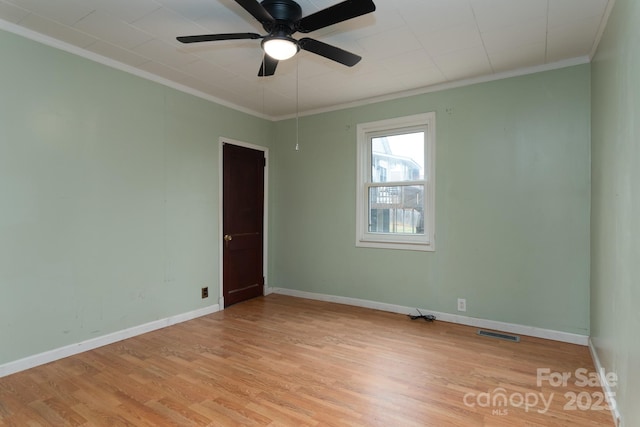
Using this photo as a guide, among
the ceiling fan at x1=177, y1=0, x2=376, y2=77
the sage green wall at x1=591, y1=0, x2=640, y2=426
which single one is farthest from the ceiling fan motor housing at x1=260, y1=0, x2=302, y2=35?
the sage green wall at x1=591, y1=0, x2=640, y2=426

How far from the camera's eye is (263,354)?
9.64ft

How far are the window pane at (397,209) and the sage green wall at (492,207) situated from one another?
0.26 metres

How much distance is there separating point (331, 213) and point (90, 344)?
117 inches

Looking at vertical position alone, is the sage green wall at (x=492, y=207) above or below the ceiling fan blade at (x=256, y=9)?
below

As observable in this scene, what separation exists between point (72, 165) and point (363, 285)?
10.9 ft

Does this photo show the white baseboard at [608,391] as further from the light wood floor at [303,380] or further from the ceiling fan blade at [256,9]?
the ceiling fan blade at [256,9]

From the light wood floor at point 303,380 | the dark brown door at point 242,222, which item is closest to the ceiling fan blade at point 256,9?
the light wood floor at point 303,380

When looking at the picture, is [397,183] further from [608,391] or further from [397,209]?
[608,391]

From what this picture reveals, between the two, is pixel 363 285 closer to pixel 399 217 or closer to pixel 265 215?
pixel 399 217

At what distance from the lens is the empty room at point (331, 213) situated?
2.16 meters

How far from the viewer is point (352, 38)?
9.02 ft

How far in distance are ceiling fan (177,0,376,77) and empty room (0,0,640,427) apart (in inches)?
0.7

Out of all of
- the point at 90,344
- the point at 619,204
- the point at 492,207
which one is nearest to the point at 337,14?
the point at 619,204

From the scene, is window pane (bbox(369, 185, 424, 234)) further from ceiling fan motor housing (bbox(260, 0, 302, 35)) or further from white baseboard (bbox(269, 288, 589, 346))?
ceiling fan motor housing (bbox(260, 0, 302, 35))
